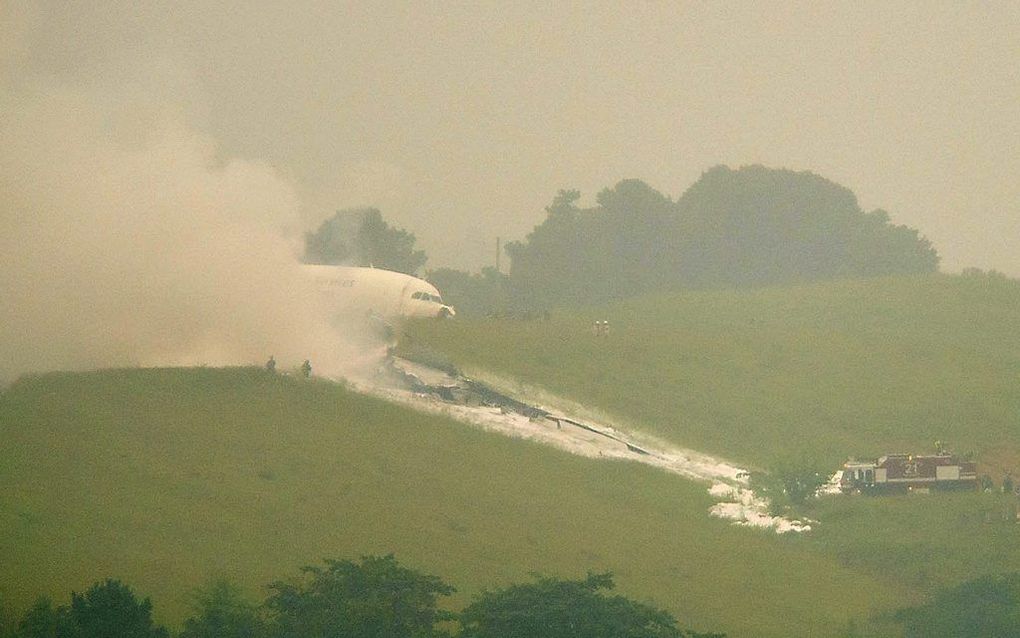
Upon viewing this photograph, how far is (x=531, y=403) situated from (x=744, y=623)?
108ft

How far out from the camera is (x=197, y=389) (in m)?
80.6

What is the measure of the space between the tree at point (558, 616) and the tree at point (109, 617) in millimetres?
9549

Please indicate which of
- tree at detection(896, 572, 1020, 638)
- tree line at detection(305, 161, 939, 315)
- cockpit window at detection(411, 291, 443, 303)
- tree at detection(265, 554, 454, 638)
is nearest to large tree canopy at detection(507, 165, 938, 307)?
tree line at detection(305, 161, 939, 315)

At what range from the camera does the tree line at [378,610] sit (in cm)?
5094

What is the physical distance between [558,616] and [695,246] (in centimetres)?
14178

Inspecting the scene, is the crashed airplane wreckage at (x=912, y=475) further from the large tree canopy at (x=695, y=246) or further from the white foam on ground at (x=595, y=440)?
the large tree canopy at (x=695, y=246)

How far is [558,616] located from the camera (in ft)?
176

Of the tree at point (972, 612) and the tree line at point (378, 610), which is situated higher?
the tree at point (972, 612)

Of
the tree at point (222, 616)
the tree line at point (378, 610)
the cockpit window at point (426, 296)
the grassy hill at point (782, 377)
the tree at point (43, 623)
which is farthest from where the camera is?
the cockpit window at point (426, 296)

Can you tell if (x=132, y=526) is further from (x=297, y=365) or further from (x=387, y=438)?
(x=297, y=365)

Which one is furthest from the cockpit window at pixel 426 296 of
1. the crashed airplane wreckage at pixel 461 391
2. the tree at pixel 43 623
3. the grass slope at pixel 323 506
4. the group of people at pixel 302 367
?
the tree at pixel 43 623

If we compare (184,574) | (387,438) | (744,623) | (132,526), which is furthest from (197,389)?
(744,623)

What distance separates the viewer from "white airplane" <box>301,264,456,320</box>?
10750 cm

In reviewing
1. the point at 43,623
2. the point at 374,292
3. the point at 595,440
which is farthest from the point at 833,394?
the point at 43,623
